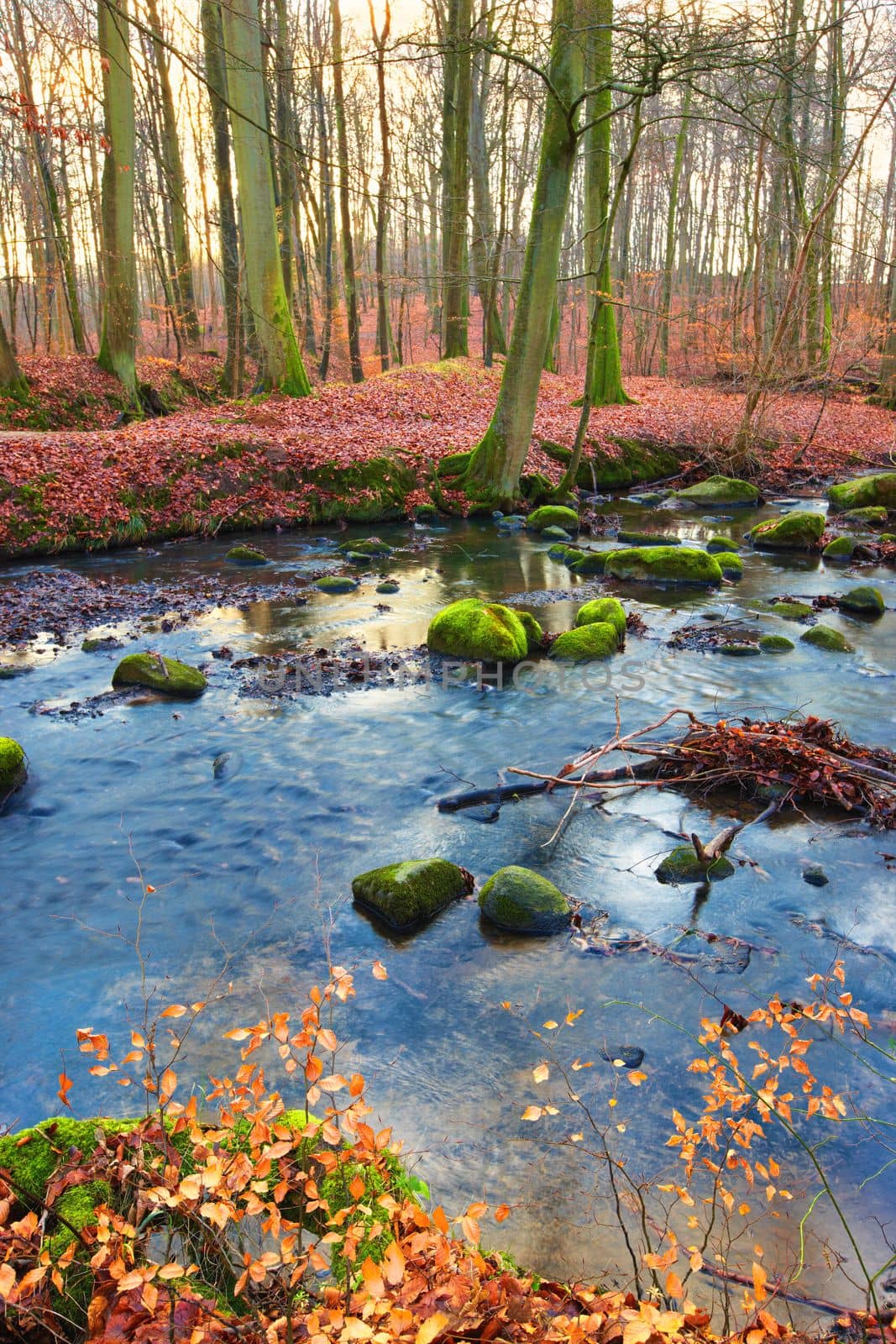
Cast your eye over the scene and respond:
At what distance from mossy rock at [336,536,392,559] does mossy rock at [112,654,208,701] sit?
19.6ft

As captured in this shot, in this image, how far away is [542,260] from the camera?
44.8 ft

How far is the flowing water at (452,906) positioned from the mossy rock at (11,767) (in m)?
0.11

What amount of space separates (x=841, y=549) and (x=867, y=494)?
4515 mm

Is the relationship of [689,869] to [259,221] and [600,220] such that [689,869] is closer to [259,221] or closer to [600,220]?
[259,221]

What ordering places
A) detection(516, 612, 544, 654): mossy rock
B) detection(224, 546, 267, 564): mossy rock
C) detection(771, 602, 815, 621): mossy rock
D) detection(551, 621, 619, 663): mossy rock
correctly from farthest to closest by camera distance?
detection(224, 546, 267, 564): mossy rock → detection(771, 602, 815, 621): mossy rock → detection(516, 612, 544, 654): mossy rock → detection(551, 621, 619, 663): mossy rock

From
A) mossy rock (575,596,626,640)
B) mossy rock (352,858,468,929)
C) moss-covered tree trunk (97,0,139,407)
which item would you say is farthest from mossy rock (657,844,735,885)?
moss-covered tree trunk (97,0,139,407)

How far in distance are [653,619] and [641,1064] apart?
786cm

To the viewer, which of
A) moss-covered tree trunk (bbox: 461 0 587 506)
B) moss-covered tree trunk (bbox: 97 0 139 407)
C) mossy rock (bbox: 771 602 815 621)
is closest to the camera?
mossy rock (bbox: 771 602 815 621)

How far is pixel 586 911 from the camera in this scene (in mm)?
5051

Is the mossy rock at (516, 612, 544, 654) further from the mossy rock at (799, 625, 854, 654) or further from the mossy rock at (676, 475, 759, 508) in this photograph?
the mossy rock at (676, 475, 759, 508)

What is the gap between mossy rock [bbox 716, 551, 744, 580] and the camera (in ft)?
42.6

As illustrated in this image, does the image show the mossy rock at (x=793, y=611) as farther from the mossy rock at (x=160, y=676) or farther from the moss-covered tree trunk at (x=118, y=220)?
the moss-covered tree trunk at (x=118, y=220)

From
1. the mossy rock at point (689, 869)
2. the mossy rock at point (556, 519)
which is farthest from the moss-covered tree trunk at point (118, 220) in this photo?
the mossy rock at point (689, 869)

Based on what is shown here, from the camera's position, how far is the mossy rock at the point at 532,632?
32.8 feet
